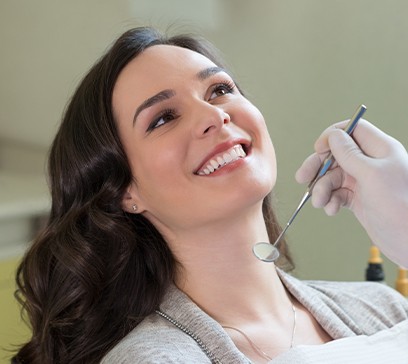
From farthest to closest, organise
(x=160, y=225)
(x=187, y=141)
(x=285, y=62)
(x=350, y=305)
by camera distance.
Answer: (x=285, y=62)
(x=350, y=305)
(x=160, y=225)
(x=187, y=141)

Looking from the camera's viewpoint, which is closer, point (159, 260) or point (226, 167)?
point (226, 167)

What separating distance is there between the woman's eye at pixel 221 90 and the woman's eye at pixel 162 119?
0.09m

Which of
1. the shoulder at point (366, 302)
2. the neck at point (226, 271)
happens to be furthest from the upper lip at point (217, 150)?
the shoulder at point (366, 302)

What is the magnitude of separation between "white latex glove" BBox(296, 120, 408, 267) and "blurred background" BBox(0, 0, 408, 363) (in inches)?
34.7

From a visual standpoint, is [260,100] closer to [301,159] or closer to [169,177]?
[301,159]

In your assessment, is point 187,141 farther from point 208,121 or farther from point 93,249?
point 93,249

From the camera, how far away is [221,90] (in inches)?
55.3

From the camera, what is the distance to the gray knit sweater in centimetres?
119

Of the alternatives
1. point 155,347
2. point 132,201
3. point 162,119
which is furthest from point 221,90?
point 155,347

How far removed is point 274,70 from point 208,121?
1.28m

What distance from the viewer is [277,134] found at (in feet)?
8.27

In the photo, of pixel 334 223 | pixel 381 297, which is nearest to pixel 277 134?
pixel 334 223

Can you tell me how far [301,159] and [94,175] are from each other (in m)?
1.23

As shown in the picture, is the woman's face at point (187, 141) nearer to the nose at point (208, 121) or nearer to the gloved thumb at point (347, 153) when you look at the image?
the nose at point (208, 121)
